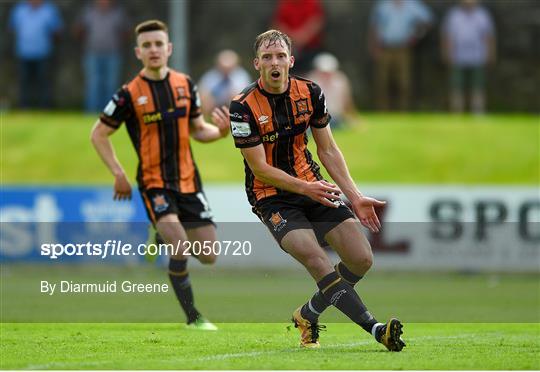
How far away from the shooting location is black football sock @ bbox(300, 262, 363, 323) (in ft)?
32.6

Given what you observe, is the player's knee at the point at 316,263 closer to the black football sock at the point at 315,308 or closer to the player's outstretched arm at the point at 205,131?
the black football sock at the point at 315,308

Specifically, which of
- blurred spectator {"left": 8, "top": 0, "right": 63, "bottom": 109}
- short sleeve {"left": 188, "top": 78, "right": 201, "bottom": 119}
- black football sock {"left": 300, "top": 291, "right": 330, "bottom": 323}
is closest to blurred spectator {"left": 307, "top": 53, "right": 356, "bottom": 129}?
blurred spectator {"left": 8, "top": 0, "right": 63, "bottom": 109}

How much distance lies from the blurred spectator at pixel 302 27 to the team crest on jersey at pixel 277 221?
535 inches

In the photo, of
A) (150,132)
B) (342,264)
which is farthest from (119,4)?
(342,264)

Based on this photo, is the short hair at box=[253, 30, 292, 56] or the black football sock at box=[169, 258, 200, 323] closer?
the short hair at box=[253, 30, 292, 56]

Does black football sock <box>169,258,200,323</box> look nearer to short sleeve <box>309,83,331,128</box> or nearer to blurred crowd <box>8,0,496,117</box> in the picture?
short sleeve <box>309,83,331,128</box>

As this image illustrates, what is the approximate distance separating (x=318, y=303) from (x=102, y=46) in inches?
589

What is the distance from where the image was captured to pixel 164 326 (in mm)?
11969

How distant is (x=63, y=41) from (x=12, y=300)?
12751 millimetres

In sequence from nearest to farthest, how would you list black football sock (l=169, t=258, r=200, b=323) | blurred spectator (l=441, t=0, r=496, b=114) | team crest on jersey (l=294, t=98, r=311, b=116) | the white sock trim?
the white sock trim
team crest on jersey (l=294, t=98, r=311, b=116)
black football sock (l=169, t=258, r=200, b=323)
blurred spectator (l=441, t=0, r=496, b=114)

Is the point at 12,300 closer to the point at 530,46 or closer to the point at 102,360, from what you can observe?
the point at 102,360

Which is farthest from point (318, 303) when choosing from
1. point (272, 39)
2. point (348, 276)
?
point (272, 39)

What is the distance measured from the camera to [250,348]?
9.85m

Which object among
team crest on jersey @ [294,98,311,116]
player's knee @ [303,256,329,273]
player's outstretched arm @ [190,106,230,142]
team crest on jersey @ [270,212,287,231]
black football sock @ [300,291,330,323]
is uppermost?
team crest on jersey @ [294,98,311,116]
